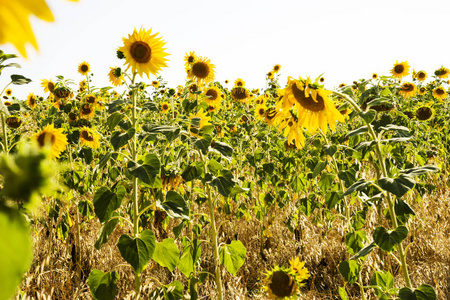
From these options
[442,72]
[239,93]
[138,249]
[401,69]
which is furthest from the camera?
[442,72]

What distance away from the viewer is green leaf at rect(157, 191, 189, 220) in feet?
4.40

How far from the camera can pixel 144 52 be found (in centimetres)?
187

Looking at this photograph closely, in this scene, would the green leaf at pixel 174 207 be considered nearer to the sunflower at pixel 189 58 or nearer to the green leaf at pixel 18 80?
the green leaf at pixel 18 80

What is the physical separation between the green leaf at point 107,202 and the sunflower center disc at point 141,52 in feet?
2.52

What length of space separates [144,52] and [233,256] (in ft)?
3.72

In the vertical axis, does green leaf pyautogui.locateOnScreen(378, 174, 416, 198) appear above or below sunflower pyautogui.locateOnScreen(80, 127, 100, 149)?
below

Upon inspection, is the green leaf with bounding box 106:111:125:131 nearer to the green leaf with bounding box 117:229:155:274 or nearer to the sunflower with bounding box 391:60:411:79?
the green leaf with bounding box 117:229:155:274

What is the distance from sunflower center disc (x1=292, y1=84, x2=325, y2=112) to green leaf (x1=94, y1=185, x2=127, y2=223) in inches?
33.7

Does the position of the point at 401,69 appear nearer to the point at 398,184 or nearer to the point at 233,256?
the point at 233,256

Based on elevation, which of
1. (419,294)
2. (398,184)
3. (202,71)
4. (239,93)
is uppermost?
Answer: (239,93)

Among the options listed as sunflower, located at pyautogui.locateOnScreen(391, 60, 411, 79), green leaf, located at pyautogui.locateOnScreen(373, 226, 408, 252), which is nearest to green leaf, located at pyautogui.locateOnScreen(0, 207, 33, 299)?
green leaf, located at pyautogui.locateOnScreen(373, 226, 408, 252)

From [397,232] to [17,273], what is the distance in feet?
4.07

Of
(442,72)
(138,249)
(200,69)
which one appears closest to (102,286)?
(138,249)

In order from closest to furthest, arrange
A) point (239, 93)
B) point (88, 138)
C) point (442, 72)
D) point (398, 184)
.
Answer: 1. point (398, 184)
2. point (88, 138)
3. point (239, 93)
4. point (442, 72)
